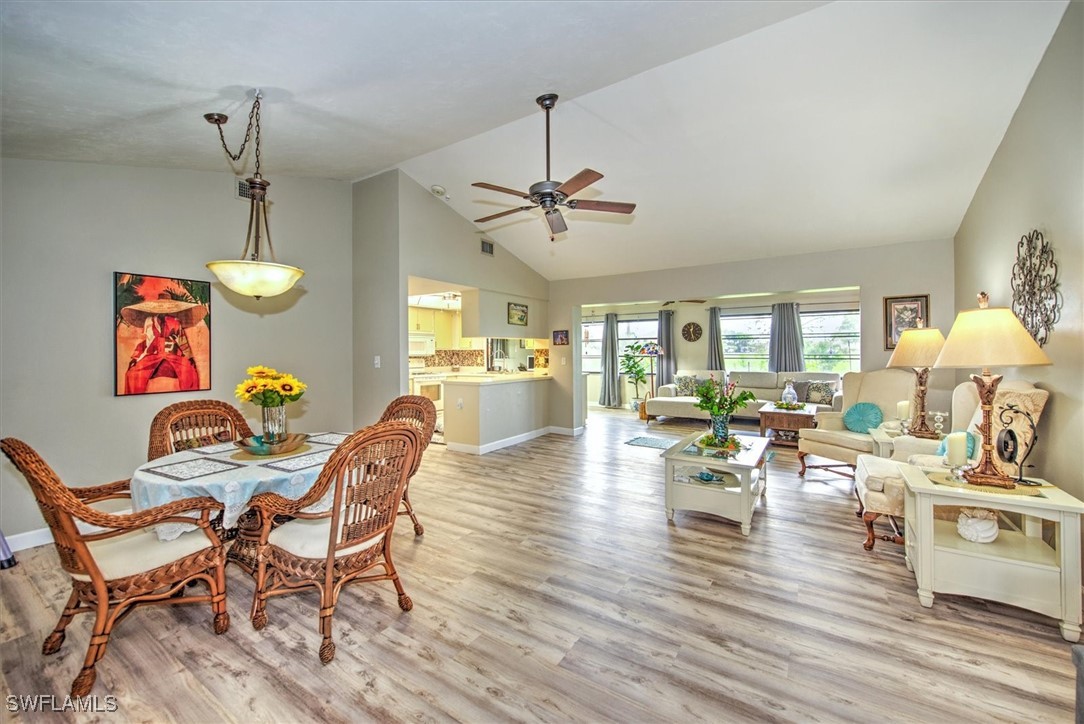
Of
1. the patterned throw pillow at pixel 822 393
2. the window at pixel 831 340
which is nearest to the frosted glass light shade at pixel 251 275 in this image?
the patterned throw pillow at pixel 822 393

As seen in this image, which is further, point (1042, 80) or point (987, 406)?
point (1042, 80)

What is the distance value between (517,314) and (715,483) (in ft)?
13.2

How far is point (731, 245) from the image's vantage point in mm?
5406

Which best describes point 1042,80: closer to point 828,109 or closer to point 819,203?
point 828,109

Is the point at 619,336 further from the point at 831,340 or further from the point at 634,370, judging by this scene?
the point at 831,340

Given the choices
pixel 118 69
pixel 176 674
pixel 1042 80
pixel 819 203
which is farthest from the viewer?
pixel 819 203

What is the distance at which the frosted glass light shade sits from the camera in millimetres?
2420

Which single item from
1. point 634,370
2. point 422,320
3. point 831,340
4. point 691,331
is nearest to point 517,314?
point 422,320

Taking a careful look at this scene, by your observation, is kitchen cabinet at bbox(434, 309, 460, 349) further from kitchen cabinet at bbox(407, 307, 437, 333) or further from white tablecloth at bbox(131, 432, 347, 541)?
white tablecloth at bbox(131, 432, 347, 541)

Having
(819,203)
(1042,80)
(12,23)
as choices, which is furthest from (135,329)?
(1042,80)

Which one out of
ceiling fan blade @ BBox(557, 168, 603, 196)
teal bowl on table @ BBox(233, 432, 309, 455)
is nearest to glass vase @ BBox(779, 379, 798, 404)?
ceiling fan blade @ BBox(557, 168, 603, 196)

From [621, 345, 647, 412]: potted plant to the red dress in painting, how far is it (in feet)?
26.5

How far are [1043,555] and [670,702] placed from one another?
207 cm

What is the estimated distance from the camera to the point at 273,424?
254 cm
